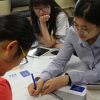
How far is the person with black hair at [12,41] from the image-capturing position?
0.75 m

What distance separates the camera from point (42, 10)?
2061 millimetres

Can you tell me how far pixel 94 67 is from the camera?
1392mm

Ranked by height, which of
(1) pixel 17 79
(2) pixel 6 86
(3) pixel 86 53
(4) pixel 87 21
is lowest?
(1) pixel 17 79

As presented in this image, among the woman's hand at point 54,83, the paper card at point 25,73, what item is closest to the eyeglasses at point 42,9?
the paper card at point 25,73

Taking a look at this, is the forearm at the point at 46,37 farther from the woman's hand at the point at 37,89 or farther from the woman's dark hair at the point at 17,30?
the woman's dark hair at the point at 17,30

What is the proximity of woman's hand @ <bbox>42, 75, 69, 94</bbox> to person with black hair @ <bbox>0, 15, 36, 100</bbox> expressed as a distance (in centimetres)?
40

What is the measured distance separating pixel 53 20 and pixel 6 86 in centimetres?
144

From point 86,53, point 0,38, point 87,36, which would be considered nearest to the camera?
point 0,38

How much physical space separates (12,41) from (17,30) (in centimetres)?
4

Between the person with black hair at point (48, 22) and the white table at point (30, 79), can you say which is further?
the person with black hair at point (48, 22)

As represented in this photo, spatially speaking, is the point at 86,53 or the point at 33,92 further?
the point at 86,53

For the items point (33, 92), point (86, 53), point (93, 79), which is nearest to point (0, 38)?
point (33, 92)

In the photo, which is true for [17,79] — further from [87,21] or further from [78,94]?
[87,21]

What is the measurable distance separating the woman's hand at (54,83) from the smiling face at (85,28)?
0.27m
